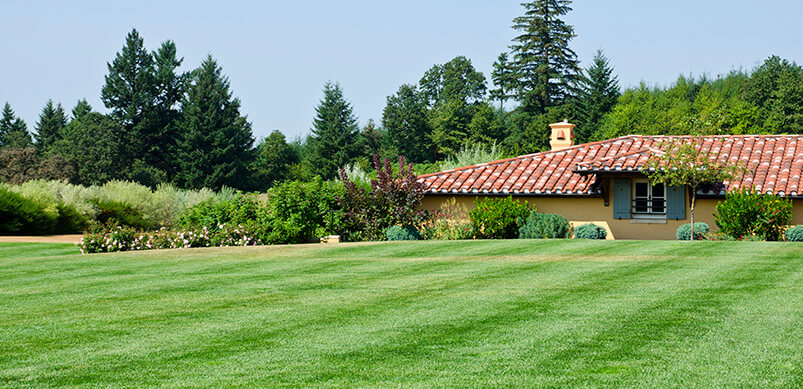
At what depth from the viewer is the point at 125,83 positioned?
7506 cm

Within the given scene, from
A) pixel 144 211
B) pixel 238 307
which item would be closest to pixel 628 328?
pixel 238 307

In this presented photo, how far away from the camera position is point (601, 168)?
2406cm

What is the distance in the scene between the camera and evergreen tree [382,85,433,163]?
8044cm

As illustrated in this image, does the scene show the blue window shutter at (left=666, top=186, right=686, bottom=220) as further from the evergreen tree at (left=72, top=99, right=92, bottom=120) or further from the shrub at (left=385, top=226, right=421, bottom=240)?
the evergreen tree at (left=72, top=99, right=92, bottom=120)

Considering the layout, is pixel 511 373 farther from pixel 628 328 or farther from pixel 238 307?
pixel 238 307

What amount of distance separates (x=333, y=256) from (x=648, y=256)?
20.7 ft

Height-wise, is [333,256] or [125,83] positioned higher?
[125,83]

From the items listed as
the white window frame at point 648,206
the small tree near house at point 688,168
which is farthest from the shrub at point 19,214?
the small tree near house at point 688,168

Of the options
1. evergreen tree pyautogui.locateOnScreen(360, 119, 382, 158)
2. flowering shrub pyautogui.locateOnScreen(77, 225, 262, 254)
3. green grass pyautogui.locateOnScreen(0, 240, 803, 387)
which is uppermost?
evergreen tree pyautogui.locateOnScreen(360, 119, 382, 158)

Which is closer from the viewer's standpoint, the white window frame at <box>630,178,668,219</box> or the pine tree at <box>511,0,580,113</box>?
the white window frame at <box>630,178,668,219</box>

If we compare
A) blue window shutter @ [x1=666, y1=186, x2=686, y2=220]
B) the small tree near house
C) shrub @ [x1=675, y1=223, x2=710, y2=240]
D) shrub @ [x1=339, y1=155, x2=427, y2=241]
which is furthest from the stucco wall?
shrub @ [x1=339, y1=155, x2=427, y2=241]

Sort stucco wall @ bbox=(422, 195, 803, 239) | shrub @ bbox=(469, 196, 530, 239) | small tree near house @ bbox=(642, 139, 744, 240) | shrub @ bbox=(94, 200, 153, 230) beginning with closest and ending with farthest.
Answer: small tree near house @ bbox=(642, 139, 744, 240) < shrub @ bbox=(469, 196, 530, 239) < stucco wall @ bbox=(422, 195, 803, 239) < shrub @ bbox=(94, 200, 153, 230)

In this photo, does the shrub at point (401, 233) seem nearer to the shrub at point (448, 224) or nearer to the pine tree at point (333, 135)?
the shrub at point (448, 224)

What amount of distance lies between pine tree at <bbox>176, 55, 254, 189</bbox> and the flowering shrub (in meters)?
51.5
